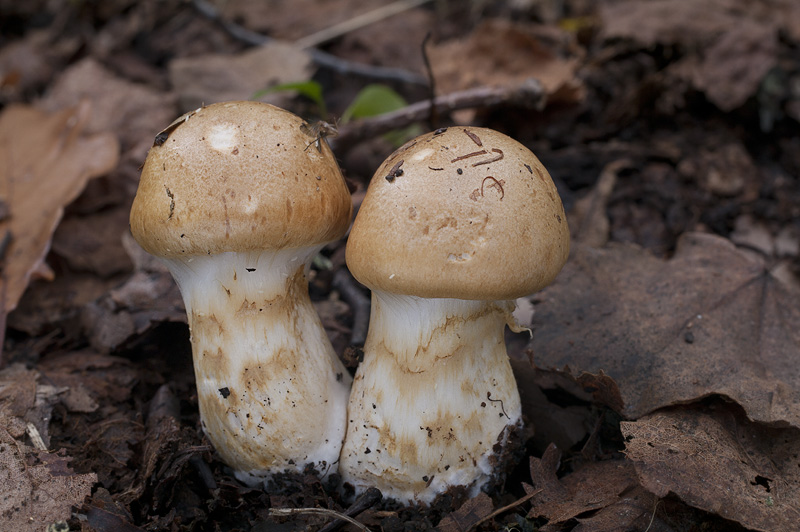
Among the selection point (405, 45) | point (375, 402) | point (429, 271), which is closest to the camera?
point (429, 271)

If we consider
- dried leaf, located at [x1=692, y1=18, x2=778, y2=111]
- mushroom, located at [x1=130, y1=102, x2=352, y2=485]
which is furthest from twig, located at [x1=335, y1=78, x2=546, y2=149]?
mushroom, located at [x1=130, y1=102, x2=352, y2=485]

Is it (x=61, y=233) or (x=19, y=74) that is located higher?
(x=19, y=74)

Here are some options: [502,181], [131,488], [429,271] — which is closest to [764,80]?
[502,181]

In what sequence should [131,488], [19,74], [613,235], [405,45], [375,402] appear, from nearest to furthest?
[131,488] → [375,402] → [613,235] → [19,74] → [405,45]

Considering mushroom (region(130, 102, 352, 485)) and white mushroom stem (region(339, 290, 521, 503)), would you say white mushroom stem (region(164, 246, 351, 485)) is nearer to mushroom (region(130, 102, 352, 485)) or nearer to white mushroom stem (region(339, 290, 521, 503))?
mushroom (region(130, 102, 352, 485))

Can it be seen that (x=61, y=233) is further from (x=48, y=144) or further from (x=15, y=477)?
(x=15, y=477)

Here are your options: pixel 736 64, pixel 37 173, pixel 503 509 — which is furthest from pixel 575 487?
pixel 736 64

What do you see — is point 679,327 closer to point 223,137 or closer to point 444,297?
point 444,297
